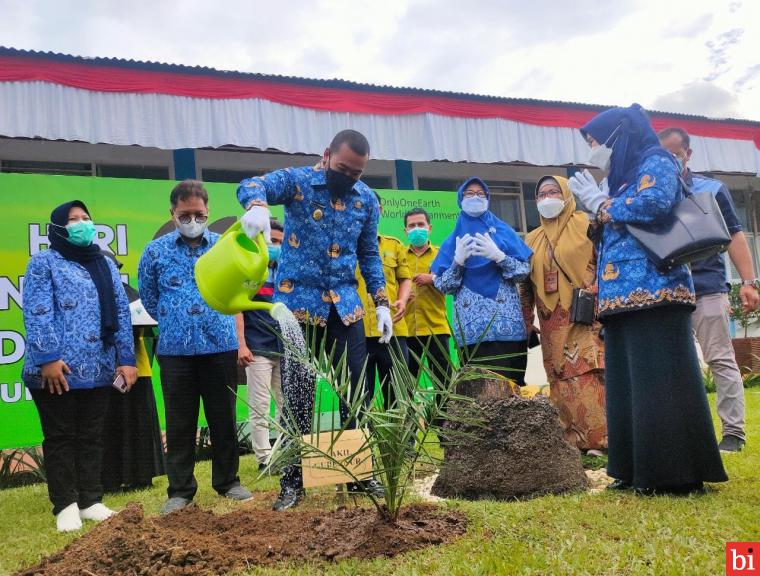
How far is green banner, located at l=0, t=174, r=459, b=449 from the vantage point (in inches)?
201

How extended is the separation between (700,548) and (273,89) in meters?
6.58

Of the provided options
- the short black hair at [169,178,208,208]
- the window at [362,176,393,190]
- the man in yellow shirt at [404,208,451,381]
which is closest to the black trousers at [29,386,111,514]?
the short black hair at [169,178,208,208]

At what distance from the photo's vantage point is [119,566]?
6.66ft

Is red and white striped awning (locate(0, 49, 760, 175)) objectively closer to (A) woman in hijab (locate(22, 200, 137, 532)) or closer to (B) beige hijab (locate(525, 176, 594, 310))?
(A) woman in hijab (locate(22, 200, 137, 532))

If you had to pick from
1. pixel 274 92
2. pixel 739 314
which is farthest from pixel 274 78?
pixel 739 314

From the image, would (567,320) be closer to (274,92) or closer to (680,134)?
(680,134)

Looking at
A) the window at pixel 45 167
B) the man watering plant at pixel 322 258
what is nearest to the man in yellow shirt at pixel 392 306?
the man watering plant at pixel 322 258

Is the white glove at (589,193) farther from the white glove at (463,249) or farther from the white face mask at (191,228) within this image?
the white face mask at (191,228)

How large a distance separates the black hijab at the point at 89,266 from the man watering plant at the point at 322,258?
102 cm

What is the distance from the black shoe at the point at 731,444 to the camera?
3.78 meters

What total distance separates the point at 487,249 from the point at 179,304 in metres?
1.79

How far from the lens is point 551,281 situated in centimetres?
404

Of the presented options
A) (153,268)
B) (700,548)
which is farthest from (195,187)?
(700,548)

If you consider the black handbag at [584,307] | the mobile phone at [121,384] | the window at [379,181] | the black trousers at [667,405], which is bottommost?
the black trousers at [667,405]
